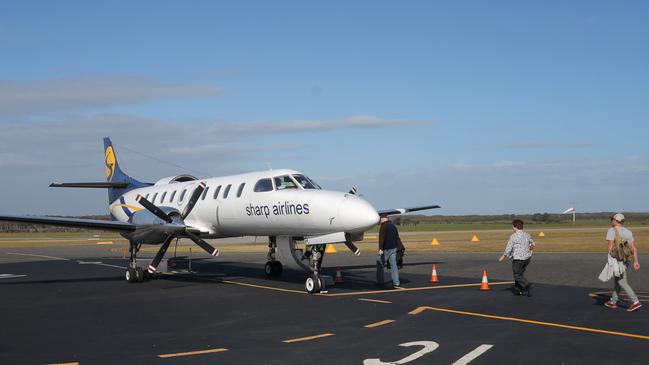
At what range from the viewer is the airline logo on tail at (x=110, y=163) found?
32025 millimetres

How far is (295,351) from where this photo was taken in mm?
9695

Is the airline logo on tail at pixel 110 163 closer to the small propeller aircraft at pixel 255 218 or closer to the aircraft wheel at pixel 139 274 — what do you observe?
the small propeller aircraft at pixel 255 218

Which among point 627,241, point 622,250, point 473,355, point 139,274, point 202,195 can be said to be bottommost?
point 473,355

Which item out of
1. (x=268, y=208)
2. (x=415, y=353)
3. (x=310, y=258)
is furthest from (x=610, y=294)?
(x=268, y=208)

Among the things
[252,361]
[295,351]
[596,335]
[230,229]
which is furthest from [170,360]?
[230,229]

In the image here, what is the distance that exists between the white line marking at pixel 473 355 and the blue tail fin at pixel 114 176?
22.9m

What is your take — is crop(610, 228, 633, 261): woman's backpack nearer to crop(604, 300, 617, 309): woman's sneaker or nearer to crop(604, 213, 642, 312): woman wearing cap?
crop(604, 213, 642, 312): woman wearing cap

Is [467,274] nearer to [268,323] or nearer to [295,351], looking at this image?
[268,323]

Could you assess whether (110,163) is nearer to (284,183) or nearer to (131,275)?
(131,275)

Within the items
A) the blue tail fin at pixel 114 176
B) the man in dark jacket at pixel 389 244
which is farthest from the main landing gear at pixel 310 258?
the blue tail fin at pixel 114 176

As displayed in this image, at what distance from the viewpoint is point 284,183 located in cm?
1944

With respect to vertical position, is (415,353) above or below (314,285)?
below

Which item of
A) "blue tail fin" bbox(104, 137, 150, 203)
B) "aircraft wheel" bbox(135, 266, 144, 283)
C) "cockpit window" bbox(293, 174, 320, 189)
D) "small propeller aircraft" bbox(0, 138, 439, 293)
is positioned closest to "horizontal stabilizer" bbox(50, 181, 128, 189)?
"blue tail fin" bbox(104, 137, 150, 203)

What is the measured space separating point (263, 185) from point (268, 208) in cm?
90
